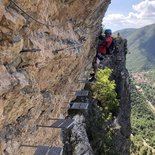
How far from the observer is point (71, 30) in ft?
48.4

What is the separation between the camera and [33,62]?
33.5 ft

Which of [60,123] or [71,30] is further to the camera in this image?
[71,30]

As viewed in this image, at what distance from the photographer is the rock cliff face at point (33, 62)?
8.47 m

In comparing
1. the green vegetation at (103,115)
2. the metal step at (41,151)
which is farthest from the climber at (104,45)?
the metal step at (41,151)

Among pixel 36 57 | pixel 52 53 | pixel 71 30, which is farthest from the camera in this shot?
pixel 71 30

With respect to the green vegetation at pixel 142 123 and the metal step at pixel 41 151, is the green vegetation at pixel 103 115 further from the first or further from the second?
the green vegetation at pixel 142 123

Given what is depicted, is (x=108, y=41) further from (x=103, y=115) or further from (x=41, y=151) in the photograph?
(x=41, y=151)

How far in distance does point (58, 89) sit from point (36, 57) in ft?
16.3

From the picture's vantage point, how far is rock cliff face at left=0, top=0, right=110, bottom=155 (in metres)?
8.47

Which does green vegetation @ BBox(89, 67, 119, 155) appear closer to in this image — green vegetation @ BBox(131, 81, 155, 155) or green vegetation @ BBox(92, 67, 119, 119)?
green vegetation @ BBox(92, 67, 119, 119)

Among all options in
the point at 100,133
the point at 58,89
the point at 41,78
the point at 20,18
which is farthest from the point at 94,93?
the point at 20,18

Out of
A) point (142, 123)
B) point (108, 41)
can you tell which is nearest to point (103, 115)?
point (108, 41)

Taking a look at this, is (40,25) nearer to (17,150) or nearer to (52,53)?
(52,53)

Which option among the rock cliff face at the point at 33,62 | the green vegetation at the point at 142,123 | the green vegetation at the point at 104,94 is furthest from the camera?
the green vegetation at the point at 142,123
